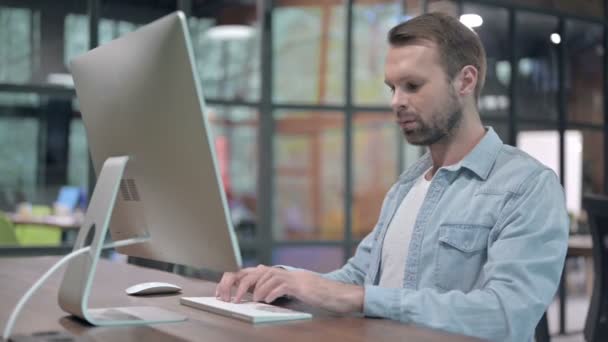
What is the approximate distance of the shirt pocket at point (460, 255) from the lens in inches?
64.1

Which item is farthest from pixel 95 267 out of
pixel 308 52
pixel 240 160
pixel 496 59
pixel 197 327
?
pixel 496 59

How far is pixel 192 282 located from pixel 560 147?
16.4ft

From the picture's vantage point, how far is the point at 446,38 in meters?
1.75

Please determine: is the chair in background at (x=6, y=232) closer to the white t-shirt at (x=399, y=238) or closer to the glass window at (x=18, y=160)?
the glass window at (x=18, y=160)

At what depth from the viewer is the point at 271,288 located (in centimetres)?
143

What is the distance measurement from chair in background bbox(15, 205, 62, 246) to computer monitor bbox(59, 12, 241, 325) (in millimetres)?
2906

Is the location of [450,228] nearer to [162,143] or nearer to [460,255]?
[460,255]

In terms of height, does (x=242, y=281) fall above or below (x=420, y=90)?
below

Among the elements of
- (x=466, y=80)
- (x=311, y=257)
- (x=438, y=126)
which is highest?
(x=466, y=80)

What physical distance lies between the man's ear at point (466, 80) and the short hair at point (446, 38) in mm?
11

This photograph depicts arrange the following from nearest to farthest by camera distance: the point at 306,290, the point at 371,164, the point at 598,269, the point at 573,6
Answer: the point at 306,290
the point at 598,269
the point at 371,164
the point at 573,6

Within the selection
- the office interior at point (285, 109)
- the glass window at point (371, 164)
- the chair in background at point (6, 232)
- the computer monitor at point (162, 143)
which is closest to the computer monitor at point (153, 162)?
the computer monitor at point (162, 143)

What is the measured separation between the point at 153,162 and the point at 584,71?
5966 mm

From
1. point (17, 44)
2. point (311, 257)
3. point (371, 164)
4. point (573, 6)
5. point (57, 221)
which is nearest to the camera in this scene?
point (17, 44)
